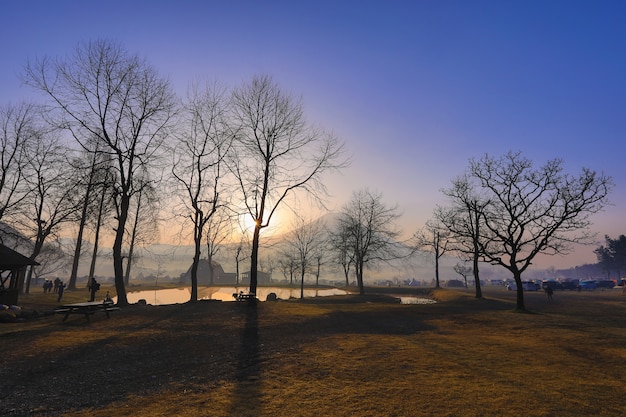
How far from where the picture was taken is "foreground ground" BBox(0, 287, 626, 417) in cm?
603

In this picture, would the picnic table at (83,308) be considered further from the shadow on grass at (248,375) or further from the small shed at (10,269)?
the small shed at (10,269)

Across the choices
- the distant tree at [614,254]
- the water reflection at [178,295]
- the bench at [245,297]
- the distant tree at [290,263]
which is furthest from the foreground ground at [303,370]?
the distant tree at [614,254]

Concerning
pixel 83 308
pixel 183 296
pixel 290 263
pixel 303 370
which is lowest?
pixel 183 296

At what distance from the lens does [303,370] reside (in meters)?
8.19

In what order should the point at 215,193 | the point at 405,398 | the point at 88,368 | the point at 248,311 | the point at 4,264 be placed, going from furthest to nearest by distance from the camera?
1. the point at 215,193
2. the point at 4,264
3. the point at 248,311
4. the point at 88,368
5. the point at 405,398

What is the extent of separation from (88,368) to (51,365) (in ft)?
3.69

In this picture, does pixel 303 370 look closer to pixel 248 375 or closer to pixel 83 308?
pixel 248 375

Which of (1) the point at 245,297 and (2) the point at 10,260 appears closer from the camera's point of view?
(2) the point at 10,260

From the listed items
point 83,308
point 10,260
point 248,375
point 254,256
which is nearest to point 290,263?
point 254,256

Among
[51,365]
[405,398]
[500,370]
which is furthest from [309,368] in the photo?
[51,365]

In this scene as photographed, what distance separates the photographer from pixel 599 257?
11481 cm

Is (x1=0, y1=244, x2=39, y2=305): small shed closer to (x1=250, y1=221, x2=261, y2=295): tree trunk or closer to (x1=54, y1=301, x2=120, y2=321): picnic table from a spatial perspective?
(x1=54, y1=301, x2=120, y2=321): picnic table

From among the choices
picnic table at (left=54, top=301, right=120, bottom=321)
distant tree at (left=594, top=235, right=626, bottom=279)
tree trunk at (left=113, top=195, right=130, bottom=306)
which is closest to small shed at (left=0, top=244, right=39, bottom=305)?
tree trunk at (left=113, top=195, right=130, bottom=306)

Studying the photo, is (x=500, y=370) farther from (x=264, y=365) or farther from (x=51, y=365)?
(x=51, y=365)
